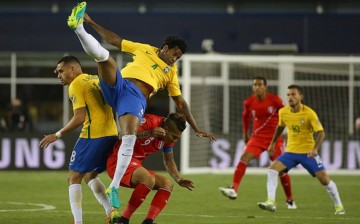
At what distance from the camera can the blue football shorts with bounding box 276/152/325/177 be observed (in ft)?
51.6

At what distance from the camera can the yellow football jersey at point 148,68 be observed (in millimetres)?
12609

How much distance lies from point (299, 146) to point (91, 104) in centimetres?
489

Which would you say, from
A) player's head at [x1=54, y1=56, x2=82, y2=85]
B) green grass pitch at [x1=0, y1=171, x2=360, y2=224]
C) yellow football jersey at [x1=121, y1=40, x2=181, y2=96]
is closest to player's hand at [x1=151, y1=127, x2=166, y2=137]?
yellow football jersey at [x1=121, y1=40, x2=181, y2=96]

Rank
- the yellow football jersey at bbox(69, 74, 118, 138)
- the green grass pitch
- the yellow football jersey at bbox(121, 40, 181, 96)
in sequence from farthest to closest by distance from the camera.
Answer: the green grass pitch < the yellow football jersey at bbox(121, 40, 181, 96) < the yellow football jersey at bbox(69, 74, 118, 138)

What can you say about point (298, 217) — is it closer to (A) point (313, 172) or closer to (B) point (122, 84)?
(A) point (313, 172)

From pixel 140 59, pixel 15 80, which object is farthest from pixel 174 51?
pixel 15 80

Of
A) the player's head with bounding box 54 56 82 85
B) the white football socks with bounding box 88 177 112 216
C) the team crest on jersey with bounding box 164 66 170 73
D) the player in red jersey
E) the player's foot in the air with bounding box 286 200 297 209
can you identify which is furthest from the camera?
the player in red jersey

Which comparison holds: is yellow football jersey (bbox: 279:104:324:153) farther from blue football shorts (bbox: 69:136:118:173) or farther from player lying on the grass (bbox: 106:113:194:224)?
blue football shorts (bbox: 69:136:118:173)

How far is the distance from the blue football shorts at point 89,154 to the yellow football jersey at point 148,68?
960mm

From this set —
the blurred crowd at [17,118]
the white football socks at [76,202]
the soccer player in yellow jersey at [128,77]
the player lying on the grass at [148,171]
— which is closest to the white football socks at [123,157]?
the soccer player in yellow jersey at [128,77]

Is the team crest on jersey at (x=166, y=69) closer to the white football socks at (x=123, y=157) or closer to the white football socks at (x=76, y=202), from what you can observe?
the white football socks at (x=123, y=157)

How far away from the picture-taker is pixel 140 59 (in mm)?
12836

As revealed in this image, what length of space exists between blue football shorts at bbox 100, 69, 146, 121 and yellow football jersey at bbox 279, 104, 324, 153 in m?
4.46

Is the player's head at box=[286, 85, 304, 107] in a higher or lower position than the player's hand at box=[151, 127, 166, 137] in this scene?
higher
